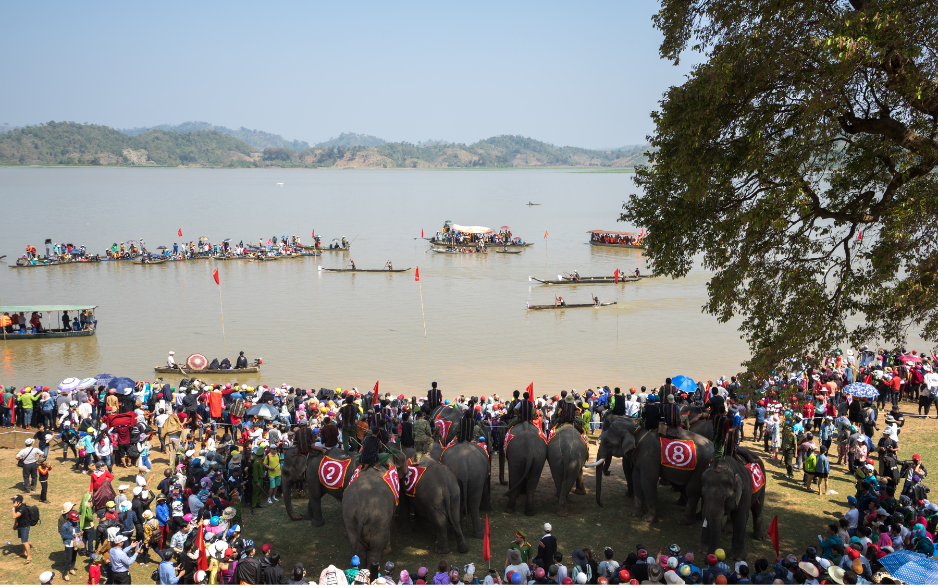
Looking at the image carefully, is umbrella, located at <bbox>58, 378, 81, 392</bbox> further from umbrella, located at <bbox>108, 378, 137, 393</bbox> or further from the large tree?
the large tree

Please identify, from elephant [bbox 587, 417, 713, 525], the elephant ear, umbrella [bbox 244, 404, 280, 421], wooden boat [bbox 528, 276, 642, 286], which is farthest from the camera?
wooden boat [bbox 528, 276, 642, 286]

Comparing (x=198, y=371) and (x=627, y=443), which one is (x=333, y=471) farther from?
(x=198, y=371)

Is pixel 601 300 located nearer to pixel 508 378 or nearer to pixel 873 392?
pixel 508 378

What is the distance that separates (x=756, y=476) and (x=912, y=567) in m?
3.42

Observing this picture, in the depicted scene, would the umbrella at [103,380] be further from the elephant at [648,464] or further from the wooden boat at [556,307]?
the wooden boat at [556,307]

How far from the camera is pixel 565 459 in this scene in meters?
12.7

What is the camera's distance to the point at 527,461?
12.7m

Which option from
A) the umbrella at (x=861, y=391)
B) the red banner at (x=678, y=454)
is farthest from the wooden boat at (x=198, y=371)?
the umbrella at (x=861, y=391)

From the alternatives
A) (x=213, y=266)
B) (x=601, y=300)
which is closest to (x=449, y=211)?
(x=213, y=266)

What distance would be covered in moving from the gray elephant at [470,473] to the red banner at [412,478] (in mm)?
533

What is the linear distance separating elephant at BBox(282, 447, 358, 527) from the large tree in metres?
7.18

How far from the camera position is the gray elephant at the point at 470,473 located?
38.4 feet

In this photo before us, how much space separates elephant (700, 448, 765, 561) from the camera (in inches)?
423

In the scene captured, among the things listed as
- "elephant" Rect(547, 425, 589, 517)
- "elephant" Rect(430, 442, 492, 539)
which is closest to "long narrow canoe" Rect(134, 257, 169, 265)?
"elephant" Rect(430, 442, 492, 539)
